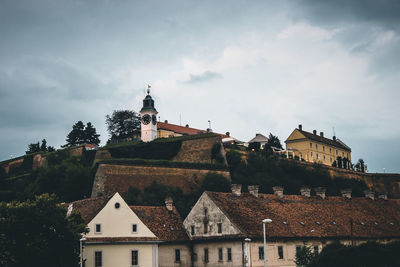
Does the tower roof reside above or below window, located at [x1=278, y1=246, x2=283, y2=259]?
above

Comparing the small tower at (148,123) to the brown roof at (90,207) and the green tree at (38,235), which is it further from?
the green tree at (38,235)

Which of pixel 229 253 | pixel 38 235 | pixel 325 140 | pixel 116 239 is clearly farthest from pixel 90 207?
pixel 325 140

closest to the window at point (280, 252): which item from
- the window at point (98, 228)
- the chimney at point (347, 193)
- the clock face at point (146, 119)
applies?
the window at point (98, 228)

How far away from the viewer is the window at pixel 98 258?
4661 cm

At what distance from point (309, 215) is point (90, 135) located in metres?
70.0

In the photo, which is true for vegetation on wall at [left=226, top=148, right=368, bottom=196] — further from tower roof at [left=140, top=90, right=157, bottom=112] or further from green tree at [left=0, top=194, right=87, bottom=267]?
green tree at [left=0, top=194, right=87, bottom=267]

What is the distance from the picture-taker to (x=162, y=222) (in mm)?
54375

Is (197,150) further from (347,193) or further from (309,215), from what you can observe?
(309,215)

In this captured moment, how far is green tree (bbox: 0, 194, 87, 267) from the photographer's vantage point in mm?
38969

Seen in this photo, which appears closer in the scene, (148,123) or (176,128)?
(148,123)

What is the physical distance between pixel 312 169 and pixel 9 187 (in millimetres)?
52221

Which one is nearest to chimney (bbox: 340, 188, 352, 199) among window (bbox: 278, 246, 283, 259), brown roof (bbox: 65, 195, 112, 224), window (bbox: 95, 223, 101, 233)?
window (bbox: 278, 246, 283, 259)

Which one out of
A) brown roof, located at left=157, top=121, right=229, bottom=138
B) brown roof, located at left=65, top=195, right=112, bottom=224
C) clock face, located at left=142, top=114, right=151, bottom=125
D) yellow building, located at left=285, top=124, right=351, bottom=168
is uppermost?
brown roof, located at left=157, top=121, right=229, bottom=138

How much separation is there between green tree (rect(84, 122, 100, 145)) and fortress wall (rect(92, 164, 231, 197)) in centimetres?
4246
